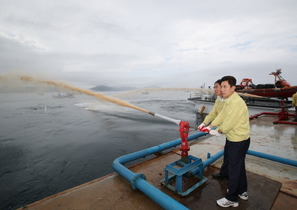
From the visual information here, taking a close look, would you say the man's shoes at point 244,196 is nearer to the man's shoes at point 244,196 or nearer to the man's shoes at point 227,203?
the man's shoes at point 244,196

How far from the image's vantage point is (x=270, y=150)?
519 centimetres

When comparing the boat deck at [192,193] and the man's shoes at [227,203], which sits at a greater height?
the man's shoes at [227,203]

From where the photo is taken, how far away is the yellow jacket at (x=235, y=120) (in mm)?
2371

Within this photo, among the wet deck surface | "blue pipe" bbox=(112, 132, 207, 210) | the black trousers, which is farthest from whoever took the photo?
the wet deck surface

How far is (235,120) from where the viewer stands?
2367mm

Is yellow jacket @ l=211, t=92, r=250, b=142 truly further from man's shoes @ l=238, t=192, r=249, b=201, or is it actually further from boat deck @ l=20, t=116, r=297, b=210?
boat deck @ l=20, t=116, r=297, b=210

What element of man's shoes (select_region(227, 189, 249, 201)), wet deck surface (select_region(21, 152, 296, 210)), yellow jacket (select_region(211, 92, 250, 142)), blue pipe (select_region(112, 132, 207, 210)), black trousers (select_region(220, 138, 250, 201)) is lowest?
wet deck surface (select_region(21, 152, 296, 210))

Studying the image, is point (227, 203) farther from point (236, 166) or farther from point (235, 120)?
point (235, 120)

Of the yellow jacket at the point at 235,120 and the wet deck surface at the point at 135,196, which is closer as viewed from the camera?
the yellow jacket at the point at 235,120

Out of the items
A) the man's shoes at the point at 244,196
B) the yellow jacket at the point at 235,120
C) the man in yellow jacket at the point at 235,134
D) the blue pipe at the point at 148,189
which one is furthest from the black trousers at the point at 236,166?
the blue pipe at the point at 148,189

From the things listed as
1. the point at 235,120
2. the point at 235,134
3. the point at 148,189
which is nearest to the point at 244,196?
the point at 235,134

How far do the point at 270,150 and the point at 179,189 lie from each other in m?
4.34

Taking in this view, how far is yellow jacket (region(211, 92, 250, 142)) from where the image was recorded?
2371mm

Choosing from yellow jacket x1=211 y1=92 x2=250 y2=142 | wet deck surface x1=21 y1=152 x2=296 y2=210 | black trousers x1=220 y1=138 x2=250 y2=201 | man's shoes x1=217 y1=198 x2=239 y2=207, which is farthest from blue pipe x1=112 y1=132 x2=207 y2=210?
Result: yellow jacket x1=211 y1=92 x2=250 y2=142
